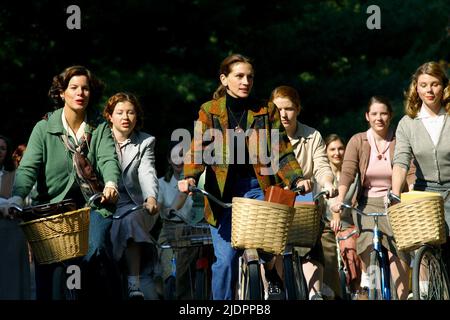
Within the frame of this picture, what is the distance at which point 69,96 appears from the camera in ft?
31.6

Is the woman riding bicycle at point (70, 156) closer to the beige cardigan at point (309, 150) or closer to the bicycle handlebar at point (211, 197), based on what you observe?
the bicycle handlebar at point (211, 197)

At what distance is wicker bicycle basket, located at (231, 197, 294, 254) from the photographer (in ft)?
28.3

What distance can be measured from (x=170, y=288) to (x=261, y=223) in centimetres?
363

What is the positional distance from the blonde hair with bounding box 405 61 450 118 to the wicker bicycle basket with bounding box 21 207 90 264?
9.40ft

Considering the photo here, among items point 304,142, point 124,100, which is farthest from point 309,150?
point 124,100

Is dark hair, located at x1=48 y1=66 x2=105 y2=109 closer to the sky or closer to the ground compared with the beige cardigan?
closer to the sky

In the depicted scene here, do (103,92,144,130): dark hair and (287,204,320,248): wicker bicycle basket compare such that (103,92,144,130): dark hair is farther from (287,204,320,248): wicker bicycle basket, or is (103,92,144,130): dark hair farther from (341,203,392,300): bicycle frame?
(341,203,392,300): bicycle frame

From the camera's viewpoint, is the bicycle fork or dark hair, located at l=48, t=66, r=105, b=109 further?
the bicycle fork

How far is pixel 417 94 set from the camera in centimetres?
1030

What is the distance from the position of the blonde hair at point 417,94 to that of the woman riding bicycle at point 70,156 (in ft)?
7.70

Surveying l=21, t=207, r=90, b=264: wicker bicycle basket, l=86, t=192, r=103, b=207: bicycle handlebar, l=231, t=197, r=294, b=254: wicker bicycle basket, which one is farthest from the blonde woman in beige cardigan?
l=21, t=207, r=90, b=264: wicker bicycle basket

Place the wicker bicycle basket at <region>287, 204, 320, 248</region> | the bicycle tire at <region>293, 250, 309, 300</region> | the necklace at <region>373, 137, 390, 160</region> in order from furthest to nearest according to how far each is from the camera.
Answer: the necklace at <region>373, 137, 390, 160</region>
the bicycle tire at <region>293, 250, 309, 300</region>
the wicker bicycle basket at <region>287, 204, 320, 248</region>

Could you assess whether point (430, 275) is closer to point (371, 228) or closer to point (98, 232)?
point (371, 228)
